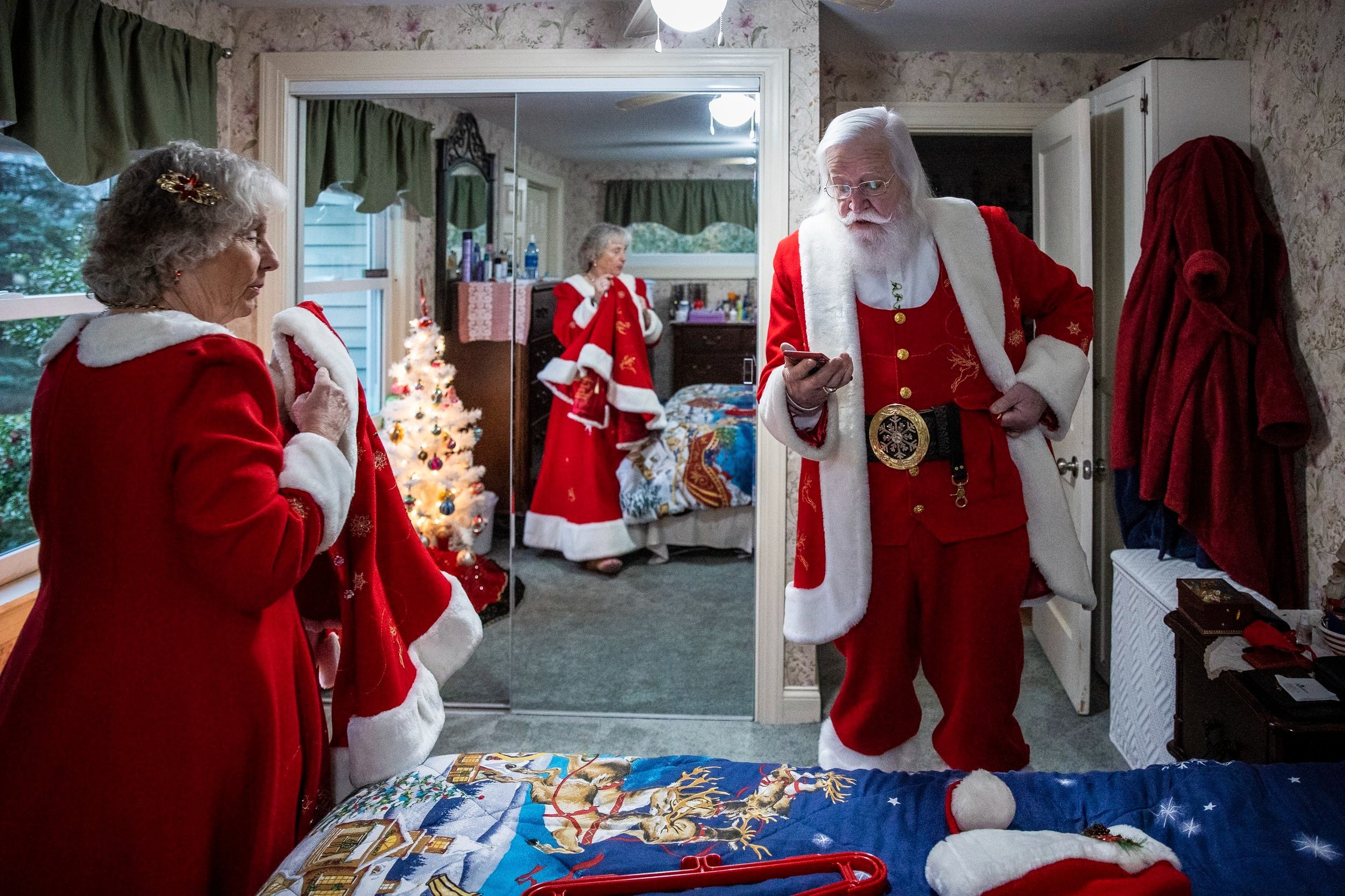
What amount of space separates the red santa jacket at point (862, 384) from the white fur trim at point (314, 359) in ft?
2.46

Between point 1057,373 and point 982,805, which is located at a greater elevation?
point 1057,373

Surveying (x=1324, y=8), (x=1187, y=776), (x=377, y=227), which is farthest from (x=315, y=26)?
(x=1187, y=776)

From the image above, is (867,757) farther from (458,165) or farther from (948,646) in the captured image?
(458,165)

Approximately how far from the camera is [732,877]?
1296 mm

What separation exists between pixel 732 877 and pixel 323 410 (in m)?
0.84

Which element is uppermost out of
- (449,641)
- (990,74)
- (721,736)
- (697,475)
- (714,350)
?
(990,74)

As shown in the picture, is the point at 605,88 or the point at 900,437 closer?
the point at 900,437

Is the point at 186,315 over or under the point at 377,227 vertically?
under

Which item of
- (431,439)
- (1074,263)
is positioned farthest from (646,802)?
(1074,263)

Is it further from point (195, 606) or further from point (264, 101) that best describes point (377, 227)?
point (195, 606)

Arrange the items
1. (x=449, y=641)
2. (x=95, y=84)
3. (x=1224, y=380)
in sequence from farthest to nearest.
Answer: (x=1224, y=380) < (x=95, y=84) < (x=449, y=641)

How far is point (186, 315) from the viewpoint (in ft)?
4.40

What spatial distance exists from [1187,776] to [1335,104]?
5.73 feet

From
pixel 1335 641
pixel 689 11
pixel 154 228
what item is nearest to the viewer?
pixel 154 228
